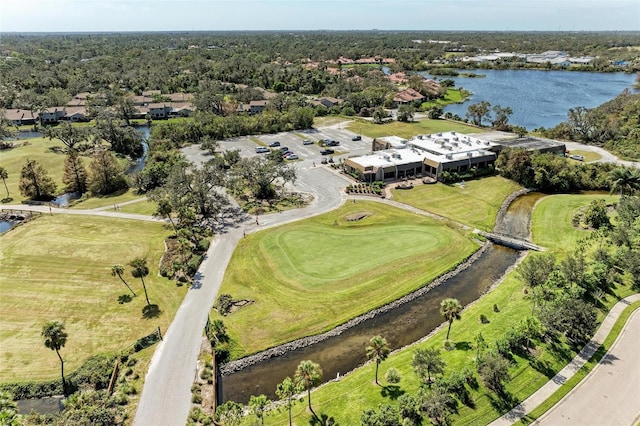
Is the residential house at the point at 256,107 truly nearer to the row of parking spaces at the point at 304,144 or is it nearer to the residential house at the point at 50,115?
the row of parking spaces at the point at 304,144

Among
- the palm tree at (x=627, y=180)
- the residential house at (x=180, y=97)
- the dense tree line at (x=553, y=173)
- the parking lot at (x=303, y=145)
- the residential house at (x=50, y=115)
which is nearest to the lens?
the palm tree at (x=627, y=180)

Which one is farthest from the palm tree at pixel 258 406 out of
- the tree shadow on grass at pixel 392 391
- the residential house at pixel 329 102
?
the residential house at pixel 329 102

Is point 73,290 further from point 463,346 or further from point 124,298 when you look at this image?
point 463,346

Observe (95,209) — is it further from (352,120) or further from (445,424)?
(352,120)

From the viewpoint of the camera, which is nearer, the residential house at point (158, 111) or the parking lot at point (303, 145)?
the parking lot at point (303, 145)

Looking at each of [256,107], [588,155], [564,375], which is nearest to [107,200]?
[564,375]

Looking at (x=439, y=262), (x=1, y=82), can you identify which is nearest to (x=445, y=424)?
(x=439, y=262)
